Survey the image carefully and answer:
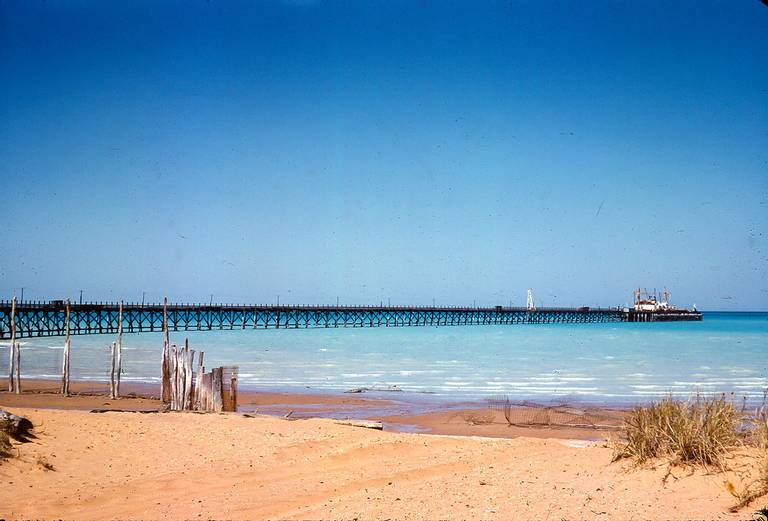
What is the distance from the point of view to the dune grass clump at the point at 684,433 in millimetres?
7224

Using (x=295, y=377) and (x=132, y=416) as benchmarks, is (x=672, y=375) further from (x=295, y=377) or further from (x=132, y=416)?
(x=132, y=416)

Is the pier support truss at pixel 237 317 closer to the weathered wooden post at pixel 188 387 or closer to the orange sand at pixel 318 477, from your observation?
the weathered wooden post at pixel 188 387

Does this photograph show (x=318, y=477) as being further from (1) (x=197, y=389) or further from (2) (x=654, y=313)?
(2) (x=654, y=313)

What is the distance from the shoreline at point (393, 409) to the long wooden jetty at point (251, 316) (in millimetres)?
32775

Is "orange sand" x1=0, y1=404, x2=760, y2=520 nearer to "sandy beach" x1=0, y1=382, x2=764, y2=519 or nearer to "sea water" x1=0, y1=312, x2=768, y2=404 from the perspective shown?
"sandy beach" x1=0, y1=382, x2=764, y2=519

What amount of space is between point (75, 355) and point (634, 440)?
3867 cm

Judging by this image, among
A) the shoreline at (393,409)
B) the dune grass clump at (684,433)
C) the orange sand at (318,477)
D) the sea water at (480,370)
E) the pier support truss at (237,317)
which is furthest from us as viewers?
the pier support truss at (237,317)

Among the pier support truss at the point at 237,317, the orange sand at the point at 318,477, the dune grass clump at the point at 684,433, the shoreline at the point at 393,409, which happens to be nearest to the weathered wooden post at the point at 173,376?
the shoreline at the point at 393,409

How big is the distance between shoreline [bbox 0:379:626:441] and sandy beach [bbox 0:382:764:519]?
1382mm

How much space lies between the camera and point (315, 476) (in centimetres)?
910

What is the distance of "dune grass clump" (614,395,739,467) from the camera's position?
722cm

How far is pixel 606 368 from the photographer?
3209 cm

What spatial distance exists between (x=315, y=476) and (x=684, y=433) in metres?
4.55

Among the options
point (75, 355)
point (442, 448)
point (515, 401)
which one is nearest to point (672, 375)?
point (515, 401)
